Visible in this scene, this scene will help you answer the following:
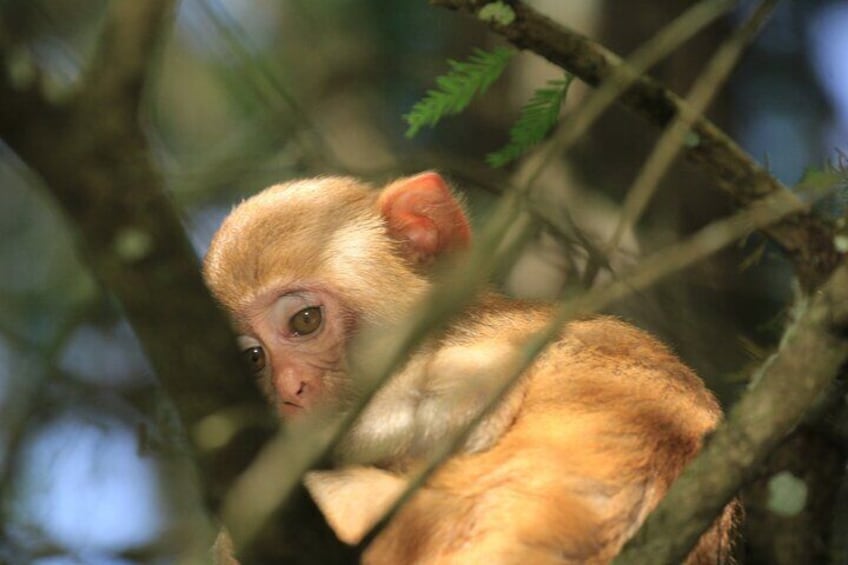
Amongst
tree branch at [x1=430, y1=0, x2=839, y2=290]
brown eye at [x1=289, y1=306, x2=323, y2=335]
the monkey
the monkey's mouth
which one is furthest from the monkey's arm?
tree branch at [x1=430, y1=0, x2=839, y2=290]

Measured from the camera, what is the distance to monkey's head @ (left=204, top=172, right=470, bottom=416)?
13.5 ft

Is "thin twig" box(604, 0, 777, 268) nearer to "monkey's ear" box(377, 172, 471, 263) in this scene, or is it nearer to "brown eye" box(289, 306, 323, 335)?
"monkey's ear" box(377, 172, 471, 263)

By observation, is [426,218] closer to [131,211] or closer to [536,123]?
[536,123]

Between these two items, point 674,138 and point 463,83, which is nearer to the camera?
point 674,138

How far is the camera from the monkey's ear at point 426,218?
4.34 m

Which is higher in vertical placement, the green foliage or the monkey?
the green foliage

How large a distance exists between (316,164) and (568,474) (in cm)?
137

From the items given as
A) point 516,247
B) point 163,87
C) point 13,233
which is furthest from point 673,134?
point 163,87

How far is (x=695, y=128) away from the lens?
3.92 metres

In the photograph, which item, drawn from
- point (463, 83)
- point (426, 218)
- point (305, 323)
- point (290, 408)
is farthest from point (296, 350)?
point (463, 83)

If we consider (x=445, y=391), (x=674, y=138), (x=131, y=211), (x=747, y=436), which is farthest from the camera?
(x=445, y=391)

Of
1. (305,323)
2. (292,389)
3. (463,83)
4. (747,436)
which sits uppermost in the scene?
(463,83)

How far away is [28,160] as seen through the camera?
2.17 metres

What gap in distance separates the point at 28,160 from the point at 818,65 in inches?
279
